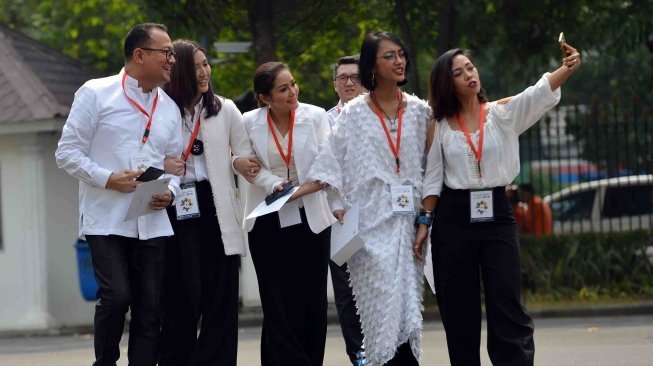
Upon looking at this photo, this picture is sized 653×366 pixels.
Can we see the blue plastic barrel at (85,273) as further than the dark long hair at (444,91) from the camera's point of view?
Yes

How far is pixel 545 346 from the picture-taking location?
12.2 m

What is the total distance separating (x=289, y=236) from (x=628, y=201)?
10.7 meters

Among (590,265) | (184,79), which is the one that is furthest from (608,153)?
(184,79)

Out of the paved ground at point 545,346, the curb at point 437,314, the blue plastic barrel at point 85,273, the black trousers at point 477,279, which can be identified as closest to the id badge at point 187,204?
the black trousers at point 477,279

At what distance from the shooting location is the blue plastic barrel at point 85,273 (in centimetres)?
1664

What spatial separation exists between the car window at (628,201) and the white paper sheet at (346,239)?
1052cm

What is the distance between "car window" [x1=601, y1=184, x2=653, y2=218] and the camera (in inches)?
710

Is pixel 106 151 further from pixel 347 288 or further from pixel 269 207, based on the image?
pixel 347 288

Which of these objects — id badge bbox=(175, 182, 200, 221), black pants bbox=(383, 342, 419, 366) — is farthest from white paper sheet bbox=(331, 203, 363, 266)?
id badge bbox=(175, 182, 200, 221)

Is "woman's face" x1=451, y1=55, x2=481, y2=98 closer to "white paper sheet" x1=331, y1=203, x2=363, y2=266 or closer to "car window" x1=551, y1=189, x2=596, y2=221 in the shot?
"white paper sheet" x1=331, y1=203, x2=363, y2=266

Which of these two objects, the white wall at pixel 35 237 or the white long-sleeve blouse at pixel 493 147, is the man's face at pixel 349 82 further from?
the white wall at pixel 35 237

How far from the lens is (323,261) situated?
850 centimetres

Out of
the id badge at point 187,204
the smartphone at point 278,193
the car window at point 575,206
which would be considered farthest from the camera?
the car window at point 575,206

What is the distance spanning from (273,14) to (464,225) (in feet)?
35.0
